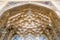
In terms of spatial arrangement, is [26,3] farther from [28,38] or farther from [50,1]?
[28,38]

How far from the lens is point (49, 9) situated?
3.72 metres

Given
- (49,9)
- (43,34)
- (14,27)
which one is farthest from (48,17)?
(14,27)

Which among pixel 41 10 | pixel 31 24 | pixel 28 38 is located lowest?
pixel 28 38

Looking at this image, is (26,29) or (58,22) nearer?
(58,22)

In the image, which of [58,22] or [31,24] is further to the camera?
[31,24]

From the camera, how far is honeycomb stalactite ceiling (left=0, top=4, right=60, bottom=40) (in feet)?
12.3

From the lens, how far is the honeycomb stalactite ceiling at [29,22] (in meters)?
3.75

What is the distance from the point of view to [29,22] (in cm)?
393

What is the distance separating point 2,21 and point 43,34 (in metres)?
0.86

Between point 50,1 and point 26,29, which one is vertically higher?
point 50,1

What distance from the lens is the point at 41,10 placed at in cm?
381

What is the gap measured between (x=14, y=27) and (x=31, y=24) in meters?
0.33

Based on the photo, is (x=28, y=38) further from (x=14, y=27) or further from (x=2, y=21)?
(x=2, y=21)

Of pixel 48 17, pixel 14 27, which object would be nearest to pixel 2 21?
pixel 14 27
